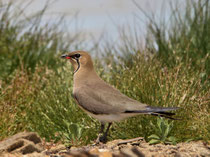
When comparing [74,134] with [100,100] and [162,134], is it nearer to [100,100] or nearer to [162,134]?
[100,100]

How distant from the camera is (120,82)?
23.0 ft

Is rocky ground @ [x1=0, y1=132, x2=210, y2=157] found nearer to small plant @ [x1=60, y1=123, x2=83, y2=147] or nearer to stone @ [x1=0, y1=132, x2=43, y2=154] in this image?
stone @ [x1=0, y1=132, x2=43, y2=154]

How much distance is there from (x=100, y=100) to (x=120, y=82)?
6.19ft

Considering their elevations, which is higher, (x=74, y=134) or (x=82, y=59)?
(x=82, y=59)

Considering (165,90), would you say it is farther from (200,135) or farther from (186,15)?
A: (186,15)

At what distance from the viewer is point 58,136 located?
6387 millimetres

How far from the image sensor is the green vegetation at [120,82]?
5.65 meters

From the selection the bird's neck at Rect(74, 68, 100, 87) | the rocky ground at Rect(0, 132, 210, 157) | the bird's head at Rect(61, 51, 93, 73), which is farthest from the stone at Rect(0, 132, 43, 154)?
the bird's head at Rect(61, 51, 93, 73)

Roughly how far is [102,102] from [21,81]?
12.6ft

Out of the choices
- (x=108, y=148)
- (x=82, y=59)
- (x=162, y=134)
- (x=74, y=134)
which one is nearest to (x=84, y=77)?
(x=82, y=59)

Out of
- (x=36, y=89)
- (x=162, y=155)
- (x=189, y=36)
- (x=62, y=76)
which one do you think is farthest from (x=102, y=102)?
(x=189, y=36)

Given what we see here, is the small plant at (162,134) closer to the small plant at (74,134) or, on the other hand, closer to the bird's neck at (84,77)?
the small plant at (74,134)

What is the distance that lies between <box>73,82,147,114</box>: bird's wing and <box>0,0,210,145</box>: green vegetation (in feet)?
1.50

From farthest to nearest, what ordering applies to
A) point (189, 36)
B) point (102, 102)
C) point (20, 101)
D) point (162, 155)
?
1. point (189, 36)
2. point (20, 101)
3. point (102, 102)
4. point (162, 155)
